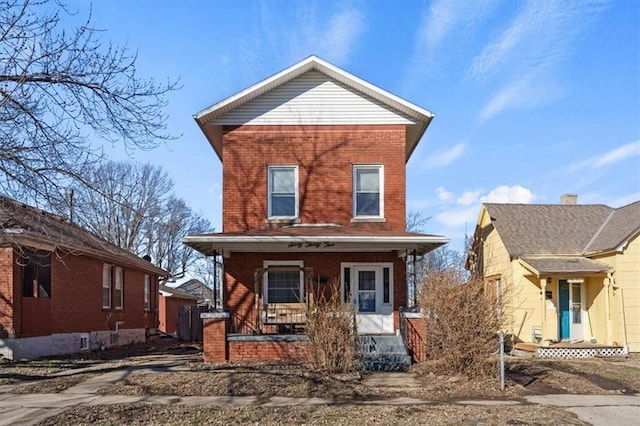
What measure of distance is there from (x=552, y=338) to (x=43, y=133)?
1603 cm

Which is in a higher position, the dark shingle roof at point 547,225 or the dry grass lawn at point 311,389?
the dark shingle roof at point 547,225

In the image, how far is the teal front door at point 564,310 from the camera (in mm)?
19359

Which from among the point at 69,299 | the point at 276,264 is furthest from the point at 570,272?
the point at 69,299

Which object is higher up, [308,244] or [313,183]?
[313,183]

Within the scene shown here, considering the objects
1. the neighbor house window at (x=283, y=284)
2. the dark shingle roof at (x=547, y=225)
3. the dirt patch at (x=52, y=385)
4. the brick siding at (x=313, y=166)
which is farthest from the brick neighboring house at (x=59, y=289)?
the dark shingle roof at (x=547, y=225)

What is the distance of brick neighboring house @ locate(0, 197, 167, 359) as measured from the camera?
13625 mm

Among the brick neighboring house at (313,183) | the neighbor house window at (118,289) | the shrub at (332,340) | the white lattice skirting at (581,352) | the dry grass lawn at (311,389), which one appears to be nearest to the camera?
the dry grass lawn at (311,389)

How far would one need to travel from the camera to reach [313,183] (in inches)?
663

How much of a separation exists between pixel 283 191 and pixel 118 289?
979cm

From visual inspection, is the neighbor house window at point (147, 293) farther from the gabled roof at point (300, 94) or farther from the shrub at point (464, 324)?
the shrub at point (464, 324)

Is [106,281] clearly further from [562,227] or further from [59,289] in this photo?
[562,227]

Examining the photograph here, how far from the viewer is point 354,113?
1698cm

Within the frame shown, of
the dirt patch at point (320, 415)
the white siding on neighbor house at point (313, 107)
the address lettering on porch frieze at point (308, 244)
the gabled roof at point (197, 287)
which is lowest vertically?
the gabled roof at point (197, 287)

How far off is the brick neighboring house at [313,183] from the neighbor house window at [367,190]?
0.03 meters
